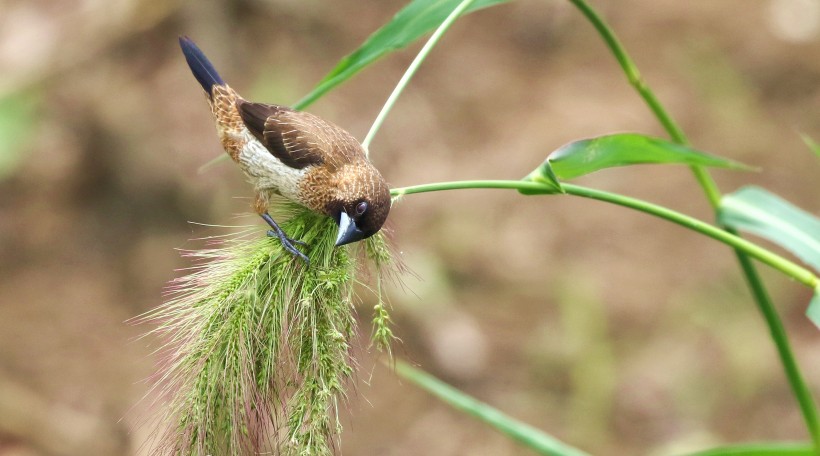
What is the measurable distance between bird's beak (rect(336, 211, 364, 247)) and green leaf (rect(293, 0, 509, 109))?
46 cm

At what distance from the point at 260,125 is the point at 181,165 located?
316 centimetres

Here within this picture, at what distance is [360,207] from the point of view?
123cm

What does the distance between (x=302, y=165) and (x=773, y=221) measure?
1093 millimetres

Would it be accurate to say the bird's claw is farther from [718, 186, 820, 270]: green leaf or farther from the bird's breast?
[718, 186, 820, 270]: green leaf

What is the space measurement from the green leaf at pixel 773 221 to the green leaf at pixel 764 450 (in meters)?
0.36

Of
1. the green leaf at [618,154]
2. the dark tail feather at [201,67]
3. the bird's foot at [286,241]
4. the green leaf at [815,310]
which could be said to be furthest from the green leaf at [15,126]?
the green leaf at [815,310]

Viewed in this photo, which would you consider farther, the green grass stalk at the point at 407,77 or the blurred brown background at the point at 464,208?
the blurred brown background at the point at 464,208

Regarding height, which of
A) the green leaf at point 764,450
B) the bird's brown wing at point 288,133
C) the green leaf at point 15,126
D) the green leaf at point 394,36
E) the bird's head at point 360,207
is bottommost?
the bird's head at point 360,207

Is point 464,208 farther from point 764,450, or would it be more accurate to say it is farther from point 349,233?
point 349,233

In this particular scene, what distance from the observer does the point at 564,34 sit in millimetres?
5090

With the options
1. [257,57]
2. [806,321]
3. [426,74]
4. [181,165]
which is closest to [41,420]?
[181,165]

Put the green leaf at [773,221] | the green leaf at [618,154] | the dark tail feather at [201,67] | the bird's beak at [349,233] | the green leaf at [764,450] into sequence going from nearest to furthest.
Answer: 1. the bird's beak at [349,233]
2. the green leaf at [618,154]
3. the dark tail feather at [201,67]
4. the green leaf at [764,450]
5. the green leaf at [773,221]

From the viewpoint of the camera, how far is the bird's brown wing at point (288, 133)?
138cm

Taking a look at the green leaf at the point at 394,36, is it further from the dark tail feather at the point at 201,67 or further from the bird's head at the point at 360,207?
the bird's head at the point at 360,207
